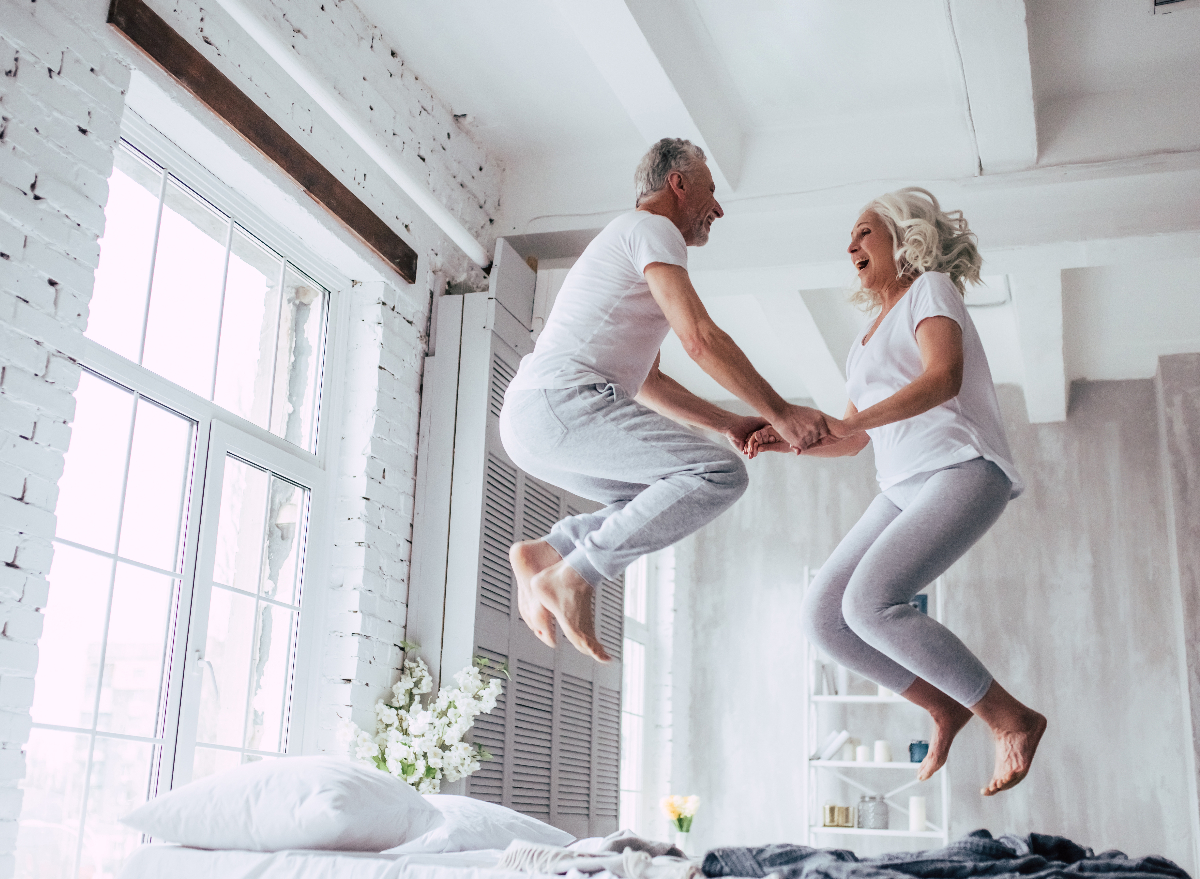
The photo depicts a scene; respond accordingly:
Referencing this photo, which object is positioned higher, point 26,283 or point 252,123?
point 252,123

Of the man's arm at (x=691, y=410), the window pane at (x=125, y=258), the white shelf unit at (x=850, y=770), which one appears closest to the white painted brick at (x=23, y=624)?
the window pane at (x=125, y=258)

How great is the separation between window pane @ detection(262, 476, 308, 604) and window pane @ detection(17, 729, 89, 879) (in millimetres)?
874

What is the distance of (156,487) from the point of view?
3.06 metres

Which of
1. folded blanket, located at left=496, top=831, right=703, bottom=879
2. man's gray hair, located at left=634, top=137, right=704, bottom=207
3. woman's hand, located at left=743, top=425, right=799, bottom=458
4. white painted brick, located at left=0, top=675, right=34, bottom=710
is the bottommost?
folded blanket, located at left=496, top=831, right=703, bottom=879

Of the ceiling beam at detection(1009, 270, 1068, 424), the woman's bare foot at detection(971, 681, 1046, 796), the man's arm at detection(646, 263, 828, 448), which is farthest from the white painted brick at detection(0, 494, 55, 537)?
Answer: the ceiling beam at detection(1009, 270, 1068, 424)

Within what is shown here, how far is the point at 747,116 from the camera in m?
4.34

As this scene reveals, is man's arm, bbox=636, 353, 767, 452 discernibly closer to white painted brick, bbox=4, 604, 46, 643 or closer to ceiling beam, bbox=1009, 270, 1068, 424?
white painted brick, bbox=4, 604, 46, 643

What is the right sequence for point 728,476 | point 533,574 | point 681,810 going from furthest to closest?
point 681,810
point 533,574
point 728,476

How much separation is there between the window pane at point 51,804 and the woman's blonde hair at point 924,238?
90.4 inches

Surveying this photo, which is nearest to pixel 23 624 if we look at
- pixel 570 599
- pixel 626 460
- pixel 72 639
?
pixel 72 639

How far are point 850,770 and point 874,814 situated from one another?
1.54ft

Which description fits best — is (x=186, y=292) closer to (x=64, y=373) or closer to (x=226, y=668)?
(x=64, y=373)

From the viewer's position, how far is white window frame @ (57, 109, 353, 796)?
3.03 meters

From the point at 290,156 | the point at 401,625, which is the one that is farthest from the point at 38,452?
the point at 401,625
